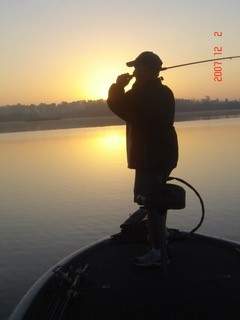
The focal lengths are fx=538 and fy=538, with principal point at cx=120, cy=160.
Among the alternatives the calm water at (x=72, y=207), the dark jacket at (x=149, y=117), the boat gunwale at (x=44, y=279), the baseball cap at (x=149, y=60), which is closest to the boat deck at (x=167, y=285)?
the boat gunwale at (x=44, y=279)

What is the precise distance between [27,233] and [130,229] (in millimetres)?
5192

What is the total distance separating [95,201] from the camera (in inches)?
558

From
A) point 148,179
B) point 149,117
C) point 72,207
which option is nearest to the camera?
point 149,117

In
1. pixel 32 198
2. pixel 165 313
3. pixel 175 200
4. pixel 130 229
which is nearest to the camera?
pixel 165 313

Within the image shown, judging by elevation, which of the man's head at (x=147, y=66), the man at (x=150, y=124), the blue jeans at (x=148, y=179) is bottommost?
the blue jeans at (x=148, y=179)

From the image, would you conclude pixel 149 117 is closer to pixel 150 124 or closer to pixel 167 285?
pixel 150 124

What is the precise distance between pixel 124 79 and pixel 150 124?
0.51 metres

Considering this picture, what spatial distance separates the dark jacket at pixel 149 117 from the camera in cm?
515

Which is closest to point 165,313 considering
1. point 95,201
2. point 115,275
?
point 115,275

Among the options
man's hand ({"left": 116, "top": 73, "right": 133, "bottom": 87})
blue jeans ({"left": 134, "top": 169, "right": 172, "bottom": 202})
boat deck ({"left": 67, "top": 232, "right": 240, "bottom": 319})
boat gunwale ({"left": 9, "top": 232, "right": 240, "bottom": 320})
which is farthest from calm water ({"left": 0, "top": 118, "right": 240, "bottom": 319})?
man's hand ({"left": 116, "top": 73, "right": 133, "bottom": 87})

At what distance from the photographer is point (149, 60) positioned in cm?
517

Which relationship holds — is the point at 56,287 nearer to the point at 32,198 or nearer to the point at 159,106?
the point at 159,106

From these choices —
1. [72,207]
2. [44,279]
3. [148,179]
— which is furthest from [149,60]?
[72,207]

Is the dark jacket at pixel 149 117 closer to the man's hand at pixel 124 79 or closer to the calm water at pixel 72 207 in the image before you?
the man's hand at pixel 124 79
